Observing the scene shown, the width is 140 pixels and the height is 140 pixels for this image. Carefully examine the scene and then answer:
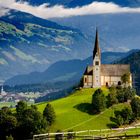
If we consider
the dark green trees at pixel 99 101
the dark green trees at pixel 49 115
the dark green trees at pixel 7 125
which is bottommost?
the dark green trees at pixel 7 125

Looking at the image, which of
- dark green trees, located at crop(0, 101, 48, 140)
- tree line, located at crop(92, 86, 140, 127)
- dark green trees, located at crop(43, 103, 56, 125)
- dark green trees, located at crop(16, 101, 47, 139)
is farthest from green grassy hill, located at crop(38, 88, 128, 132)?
dark green trees, located at crop(0, 101, 48, 140)

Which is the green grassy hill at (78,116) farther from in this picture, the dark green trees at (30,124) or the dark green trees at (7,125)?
the dark green trees at (7,125)

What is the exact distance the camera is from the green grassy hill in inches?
6550

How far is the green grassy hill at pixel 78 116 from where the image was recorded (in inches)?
6550

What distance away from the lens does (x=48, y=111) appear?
169m

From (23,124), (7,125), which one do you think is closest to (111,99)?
(23,124)

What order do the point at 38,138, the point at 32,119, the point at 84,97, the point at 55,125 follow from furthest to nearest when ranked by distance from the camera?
the point at 84,97
the point at 55,125
the point at 32,119
the point at 38,138

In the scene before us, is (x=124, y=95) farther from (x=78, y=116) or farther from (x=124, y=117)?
(x=78, y=116)

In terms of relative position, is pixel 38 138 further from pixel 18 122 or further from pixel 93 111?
pixel 93 111

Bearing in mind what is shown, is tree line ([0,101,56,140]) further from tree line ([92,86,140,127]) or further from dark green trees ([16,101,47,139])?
tree line ([92,86,140,127])

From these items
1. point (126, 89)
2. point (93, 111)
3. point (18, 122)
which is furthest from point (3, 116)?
point (126, 89)

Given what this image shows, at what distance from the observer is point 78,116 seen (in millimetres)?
178250

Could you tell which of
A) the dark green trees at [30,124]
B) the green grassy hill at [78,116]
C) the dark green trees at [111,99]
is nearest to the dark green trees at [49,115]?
the green grassy hill at [78,116]

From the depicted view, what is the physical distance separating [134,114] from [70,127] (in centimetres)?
2087
